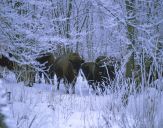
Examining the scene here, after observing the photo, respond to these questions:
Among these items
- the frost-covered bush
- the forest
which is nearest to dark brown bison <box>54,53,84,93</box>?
the forest

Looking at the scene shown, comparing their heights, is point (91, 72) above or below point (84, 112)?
below

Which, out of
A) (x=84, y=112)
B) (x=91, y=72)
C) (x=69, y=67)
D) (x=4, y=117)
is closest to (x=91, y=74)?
(x=91, y=72)

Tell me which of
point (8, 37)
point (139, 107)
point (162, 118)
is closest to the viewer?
point (162, 118)

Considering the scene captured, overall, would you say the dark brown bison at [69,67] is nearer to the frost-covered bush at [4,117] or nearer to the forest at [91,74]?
the forest at [91,74]

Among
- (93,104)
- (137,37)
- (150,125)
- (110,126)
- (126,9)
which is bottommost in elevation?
(93,104)

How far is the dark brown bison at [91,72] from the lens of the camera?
13.3 m

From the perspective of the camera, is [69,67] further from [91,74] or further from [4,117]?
[4,117]

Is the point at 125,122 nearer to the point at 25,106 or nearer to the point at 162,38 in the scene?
the point at 25,106

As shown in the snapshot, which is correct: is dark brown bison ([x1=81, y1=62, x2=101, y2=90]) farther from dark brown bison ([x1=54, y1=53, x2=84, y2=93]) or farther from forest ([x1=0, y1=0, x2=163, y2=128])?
dark brown bison ([x1=54, y1=53, x2=84, y2=93])

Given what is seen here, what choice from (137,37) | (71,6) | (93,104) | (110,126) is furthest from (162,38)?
(71,6)

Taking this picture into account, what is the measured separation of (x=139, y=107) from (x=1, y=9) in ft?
14.2

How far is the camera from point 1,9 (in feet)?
24.6

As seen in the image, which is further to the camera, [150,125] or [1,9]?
[1,9]

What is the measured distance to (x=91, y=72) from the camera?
44.0ft
